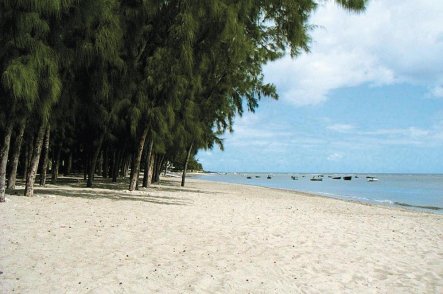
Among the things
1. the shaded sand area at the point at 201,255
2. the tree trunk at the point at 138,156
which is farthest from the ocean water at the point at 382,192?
the shaded sand area at the point at 201,255

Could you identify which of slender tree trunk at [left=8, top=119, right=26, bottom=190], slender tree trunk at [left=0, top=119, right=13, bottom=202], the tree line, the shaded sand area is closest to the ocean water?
the tree line

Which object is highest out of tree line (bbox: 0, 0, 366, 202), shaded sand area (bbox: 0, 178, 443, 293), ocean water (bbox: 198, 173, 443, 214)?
tree line (bbox: 0, 0, 366, 202)

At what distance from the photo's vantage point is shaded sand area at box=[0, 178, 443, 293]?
6254 millimetres

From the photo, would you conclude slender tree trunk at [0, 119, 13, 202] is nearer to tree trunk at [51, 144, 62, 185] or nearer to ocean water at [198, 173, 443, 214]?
tree trunk at [51, 144, 62, 185]

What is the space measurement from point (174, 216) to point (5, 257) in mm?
6725

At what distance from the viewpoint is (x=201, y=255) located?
808 cm

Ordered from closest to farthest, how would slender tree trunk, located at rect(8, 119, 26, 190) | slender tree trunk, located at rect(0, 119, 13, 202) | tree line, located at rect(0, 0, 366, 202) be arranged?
tree line, located at rect(0, 0, 366, 202) → slender tree trunk, located at rect(0, 119, 13, 202) → slender tree trunk, located at rect(8, 119, 26, 190)

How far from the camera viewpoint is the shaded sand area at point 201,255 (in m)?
6.25

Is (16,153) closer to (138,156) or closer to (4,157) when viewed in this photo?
(4,157)

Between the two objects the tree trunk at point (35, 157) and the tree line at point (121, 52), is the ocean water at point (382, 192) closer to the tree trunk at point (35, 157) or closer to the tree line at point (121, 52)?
the tree line at point (121, 52)

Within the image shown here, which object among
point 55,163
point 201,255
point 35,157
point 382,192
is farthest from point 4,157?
point 382,192

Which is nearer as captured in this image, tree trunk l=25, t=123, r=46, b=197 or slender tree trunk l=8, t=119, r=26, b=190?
tree trunk l=25, t=123, r=46, b=197

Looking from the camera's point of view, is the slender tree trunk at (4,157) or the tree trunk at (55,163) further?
the tree trunk at (55,163)

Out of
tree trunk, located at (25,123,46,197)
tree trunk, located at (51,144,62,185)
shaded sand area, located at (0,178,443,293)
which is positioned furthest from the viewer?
tree trunk, located at (51,144,62,185)
